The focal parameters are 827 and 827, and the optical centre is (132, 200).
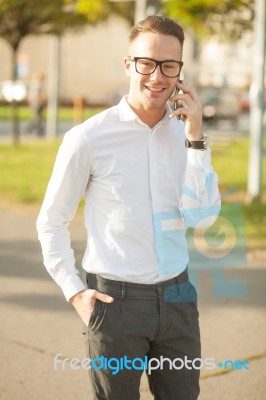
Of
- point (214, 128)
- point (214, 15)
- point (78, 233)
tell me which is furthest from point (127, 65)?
point (214, 128)

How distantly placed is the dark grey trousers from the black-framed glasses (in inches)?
28.2

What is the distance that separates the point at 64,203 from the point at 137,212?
0.26 m

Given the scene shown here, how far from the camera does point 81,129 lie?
2838 mm

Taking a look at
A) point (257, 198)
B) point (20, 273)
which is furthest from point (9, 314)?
point (257, 198)

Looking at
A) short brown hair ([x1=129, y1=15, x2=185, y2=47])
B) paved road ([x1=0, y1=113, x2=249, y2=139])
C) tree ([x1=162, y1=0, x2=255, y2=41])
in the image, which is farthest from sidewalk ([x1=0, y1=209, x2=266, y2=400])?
paved road ([x1=0, y1=113, x2=249, y2=139])

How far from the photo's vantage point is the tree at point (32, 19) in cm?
1730

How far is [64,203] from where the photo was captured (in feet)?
9.46

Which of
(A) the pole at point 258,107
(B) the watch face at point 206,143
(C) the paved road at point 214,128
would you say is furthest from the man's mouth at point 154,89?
(C) the paved road at point 214,128

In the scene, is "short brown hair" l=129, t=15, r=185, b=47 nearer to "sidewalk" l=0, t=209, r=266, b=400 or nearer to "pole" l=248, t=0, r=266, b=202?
"sidewalk" l=0, t=209, r=266, b=400

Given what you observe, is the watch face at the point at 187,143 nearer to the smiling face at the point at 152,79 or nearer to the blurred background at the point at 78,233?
the smiling face at the point at 152,79

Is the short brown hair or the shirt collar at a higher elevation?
the short brown hair

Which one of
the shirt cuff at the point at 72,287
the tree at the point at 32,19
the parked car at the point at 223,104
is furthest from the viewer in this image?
the parked car at the point at 223,104

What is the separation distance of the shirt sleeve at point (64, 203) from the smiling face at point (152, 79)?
23 cm

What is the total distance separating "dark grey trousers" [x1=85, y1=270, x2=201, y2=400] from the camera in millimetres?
2799
